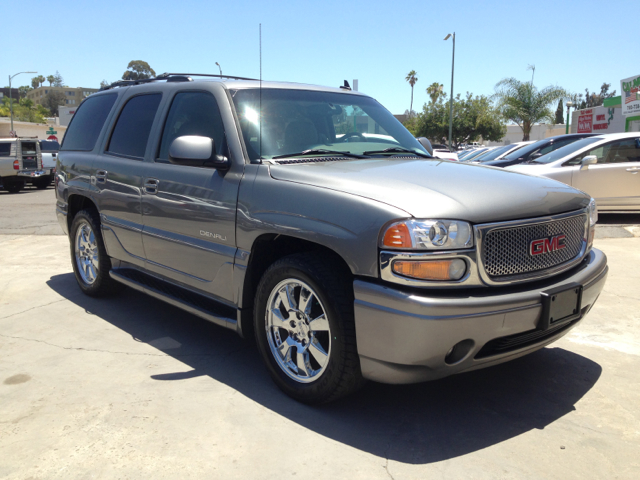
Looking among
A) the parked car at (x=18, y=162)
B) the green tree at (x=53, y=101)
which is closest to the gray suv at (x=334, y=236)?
the parked car at (x=18, y=162)

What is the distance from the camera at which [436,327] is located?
2578 mm

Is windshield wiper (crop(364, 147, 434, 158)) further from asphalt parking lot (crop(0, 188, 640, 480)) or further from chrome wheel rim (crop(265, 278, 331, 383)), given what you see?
asphalt parking lot (crop(0, 188, 640, 480))

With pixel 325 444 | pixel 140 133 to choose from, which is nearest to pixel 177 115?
pixel 140 133

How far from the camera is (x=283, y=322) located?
10.7 feet

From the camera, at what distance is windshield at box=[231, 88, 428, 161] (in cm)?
366

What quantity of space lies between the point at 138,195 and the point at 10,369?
4.85 ft

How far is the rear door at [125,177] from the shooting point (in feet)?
14.6

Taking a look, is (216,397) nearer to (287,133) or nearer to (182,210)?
(182,210)

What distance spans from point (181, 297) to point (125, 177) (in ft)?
3.84

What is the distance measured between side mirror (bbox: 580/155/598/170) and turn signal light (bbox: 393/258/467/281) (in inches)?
308

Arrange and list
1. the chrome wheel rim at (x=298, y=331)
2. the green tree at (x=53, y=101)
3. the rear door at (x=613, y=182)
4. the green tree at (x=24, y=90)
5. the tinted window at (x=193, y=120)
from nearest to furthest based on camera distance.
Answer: the chrome wheel rim at (x=298, y=331), the tinted window at (x=193, y=120), the rear door at (x=613, y=182), the green tree at (x=53, y=101), the green tree at (x=24, y=90)

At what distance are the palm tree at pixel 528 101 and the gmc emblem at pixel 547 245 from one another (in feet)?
125

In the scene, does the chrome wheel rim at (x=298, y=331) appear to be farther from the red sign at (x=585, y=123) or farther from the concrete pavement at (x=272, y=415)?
the red sign at (x=585, y=123)

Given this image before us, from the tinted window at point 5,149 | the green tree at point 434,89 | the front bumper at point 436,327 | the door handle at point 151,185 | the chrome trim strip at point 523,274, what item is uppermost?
the green tree at point 434,89
